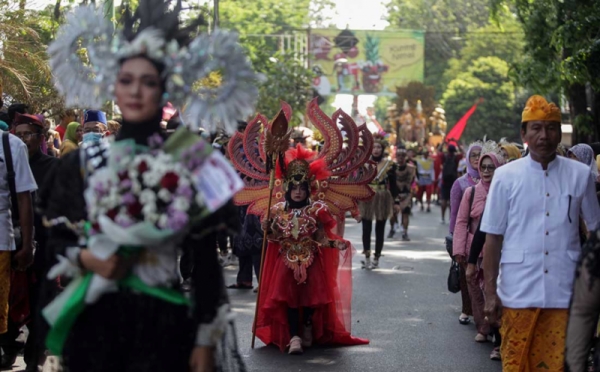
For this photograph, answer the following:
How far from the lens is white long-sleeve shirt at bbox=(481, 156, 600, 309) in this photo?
5.79m

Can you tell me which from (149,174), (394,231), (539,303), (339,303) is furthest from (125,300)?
(394,231)

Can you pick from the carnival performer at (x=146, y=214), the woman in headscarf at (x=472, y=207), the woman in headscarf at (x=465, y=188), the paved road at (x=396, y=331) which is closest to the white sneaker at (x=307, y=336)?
the paved road at (x=396, y=331)

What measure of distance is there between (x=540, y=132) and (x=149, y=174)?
257 centimetres

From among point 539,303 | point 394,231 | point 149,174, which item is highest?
point 149,174

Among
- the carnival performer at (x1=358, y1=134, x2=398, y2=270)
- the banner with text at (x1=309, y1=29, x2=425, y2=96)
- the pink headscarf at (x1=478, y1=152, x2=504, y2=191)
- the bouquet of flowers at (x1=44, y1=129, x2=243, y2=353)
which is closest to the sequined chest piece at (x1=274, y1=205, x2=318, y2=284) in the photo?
the pink headscarf at (x1=478, y1=152, x2=504, y2=191)

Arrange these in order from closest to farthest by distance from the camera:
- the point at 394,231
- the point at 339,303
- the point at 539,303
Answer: the point at 539,303
the point at 339,303
the point at 394,231

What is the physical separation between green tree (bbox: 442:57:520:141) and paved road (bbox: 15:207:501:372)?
50956 millimetres

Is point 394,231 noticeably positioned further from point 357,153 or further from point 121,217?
point 121,217

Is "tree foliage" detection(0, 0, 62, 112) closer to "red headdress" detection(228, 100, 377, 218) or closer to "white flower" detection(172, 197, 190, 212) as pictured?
"red headdress" detection(228, 100, 377, 218)

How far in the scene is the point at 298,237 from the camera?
30.8 feet

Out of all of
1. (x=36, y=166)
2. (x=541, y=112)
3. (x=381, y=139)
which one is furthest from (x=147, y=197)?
(x=381, y=139)

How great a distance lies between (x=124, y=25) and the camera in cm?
448

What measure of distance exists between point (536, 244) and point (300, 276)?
12.3 feet

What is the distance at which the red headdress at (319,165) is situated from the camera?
377 inches
